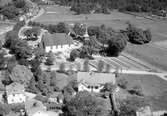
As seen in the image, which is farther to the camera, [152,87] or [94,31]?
[94,31]

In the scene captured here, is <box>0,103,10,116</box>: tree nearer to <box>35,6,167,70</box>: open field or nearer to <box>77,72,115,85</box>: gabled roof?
<box>77,72,115,85</box>: gabled roof

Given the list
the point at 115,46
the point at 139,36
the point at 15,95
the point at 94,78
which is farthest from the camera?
the point at 139,36

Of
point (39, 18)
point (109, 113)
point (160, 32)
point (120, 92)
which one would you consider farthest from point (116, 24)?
point (109, 113)

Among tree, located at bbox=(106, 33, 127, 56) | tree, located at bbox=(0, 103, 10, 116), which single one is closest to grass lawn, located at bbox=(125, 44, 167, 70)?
tree, located at bbox=(106, 33, 127, 56)

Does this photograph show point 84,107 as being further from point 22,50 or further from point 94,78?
point 22,50

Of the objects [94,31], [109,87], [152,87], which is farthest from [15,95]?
[94,31]

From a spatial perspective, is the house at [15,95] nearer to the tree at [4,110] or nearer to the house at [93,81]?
the tree at [4,110]

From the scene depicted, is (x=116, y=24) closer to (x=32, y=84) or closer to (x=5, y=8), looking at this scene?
(x=5, y=8)
